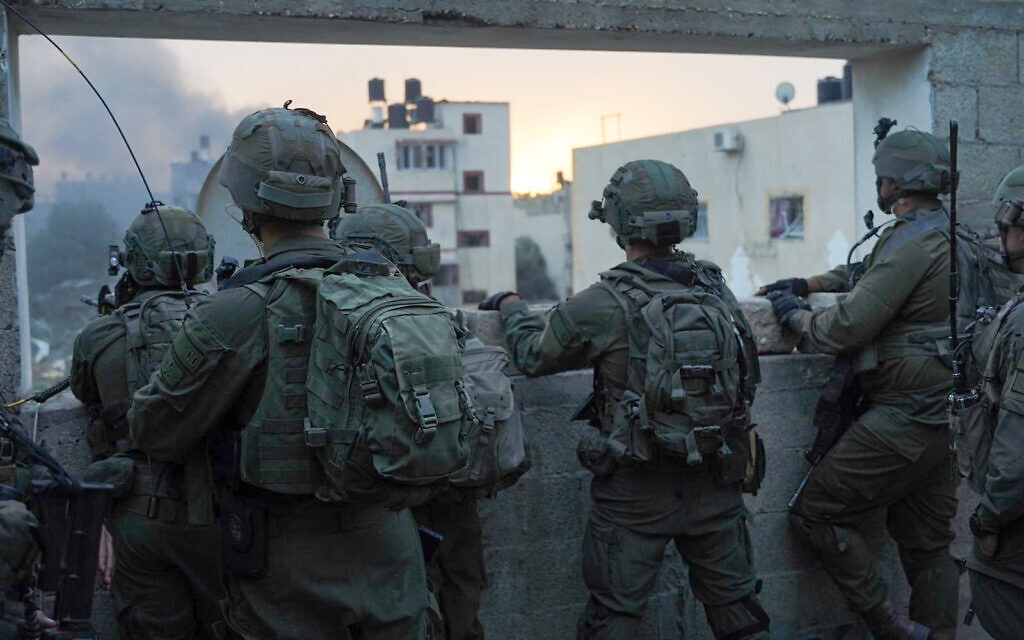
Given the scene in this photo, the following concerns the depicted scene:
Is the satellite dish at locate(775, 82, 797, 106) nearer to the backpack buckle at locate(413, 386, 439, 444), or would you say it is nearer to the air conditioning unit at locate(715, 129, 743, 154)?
the air conditioning unit at locate(715, 129, 743, 154)

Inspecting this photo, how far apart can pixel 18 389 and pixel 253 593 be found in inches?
69.1

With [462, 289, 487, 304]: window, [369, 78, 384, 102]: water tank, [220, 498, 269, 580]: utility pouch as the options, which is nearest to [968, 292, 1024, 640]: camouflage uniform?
[220, 498, 269, 580]: utility pouch

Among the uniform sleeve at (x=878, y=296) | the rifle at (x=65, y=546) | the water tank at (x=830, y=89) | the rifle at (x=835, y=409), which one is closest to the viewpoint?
the rifle at (x=65, y=546)

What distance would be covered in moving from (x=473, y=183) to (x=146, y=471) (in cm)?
3939

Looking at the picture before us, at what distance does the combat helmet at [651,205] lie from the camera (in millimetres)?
4383

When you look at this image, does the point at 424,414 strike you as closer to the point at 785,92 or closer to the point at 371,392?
the point at 371,392

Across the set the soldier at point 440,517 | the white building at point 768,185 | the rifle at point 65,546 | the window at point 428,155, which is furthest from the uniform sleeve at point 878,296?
the window at point 428,155

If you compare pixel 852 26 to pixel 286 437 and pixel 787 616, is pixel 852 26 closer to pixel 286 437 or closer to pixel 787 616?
pixel 787 616

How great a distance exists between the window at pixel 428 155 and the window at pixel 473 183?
4.60ft

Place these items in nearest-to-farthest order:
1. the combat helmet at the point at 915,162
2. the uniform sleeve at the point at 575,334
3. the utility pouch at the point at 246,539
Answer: the utility pouch at the point at 246,539, the uniform sleeve at the point at 575,334, the combat helmet at the point at 915,162

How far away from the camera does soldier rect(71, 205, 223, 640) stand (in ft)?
12.4

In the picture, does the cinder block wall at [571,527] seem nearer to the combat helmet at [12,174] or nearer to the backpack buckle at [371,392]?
the backpack buckle at [371,392]

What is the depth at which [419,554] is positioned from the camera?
3361 millimetres

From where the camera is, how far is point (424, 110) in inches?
1626
